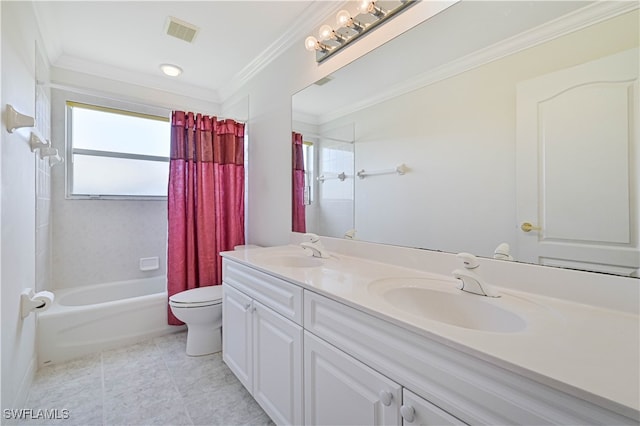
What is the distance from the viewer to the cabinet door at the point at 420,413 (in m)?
0.65

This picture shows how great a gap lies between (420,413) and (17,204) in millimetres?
1973

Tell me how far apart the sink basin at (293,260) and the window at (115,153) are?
1.95m

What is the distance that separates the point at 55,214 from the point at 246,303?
85.7 inches

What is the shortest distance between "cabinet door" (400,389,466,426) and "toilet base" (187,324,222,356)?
1766mm

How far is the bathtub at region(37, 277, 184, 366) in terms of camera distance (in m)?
1.93

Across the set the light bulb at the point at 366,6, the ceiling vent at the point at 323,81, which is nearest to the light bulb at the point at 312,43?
the ceiling vent at the point at 323,81

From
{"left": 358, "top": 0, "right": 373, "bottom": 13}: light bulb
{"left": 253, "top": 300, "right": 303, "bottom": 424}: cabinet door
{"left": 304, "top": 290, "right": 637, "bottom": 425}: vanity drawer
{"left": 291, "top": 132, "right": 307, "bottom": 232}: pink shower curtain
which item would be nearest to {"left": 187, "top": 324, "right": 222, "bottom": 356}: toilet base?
{"left": 253, "top": 300, "right": 303, "bottom": 424}: cabinet door

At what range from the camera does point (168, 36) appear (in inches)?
78.5

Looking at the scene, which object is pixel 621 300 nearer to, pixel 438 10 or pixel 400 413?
pixel 400 413

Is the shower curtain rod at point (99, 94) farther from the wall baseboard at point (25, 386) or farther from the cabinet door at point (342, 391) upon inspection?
the cabinet door at point (342, 391)

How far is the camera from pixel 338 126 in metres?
1.73

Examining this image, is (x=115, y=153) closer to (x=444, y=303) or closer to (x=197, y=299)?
(x=197, y=299)

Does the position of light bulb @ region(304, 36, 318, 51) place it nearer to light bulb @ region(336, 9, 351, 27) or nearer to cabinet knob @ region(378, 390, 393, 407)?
light bulb @ region(336, 9, 351, 27)

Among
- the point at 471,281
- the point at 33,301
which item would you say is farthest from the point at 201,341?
the point at 471,281
